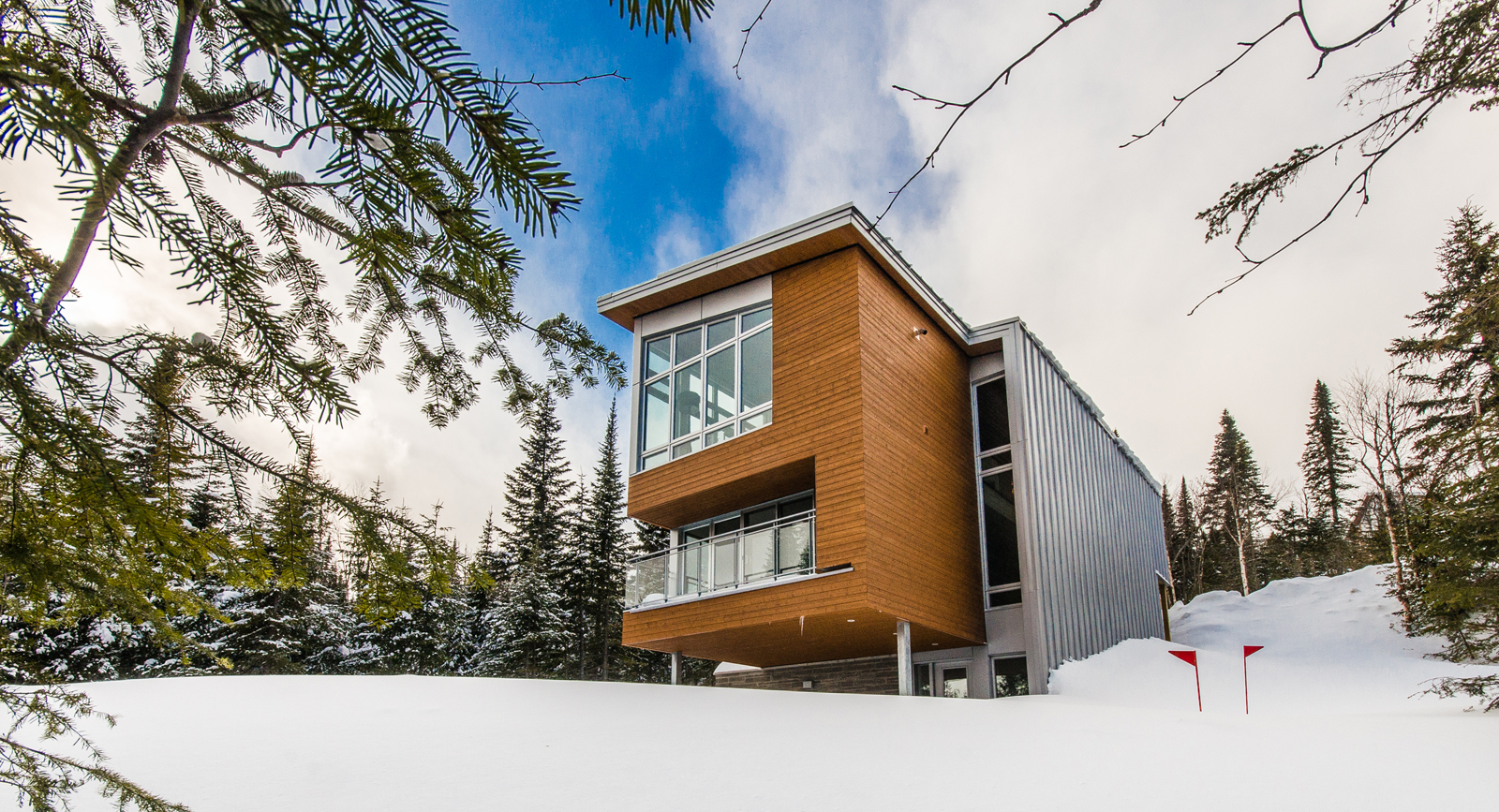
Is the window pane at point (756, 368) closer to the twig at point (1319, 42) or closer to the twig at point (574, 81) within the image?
the twig at point (1319, 42)

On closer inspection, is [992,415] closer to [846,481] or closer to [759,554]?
[846,481]

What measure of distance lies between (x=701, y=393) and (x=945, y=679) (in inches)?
262

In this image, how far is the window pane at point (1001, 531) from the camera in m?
14.0

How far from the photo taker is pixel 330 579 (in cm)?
1302

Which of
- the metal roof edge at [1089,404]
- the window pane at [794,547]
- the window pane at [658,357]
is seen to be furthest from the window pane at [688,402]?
the metal roof edge at [1089,404]

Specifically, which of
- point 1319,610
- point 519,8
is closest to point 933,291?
point 519,8

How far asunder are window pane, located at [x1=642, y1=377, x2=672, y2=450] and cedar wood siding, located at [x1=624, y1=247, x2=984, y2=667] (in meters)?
0.70

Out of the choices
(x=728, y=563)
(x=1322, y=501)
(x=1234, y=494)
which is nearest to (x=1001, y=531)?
(x=728, y=563)

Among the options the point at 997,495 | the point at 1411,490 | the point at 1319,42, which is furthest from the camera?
the point at 1411,490

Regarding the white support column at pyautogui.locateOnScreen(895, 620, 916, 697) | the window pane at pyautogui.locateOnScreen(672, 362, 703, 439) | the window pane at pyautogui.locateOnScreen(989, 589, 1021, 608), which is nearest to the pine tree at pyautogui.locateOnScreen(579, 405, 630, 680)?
the window pane at pyautogui.locateOnScreen(672, 362, 703, 439)

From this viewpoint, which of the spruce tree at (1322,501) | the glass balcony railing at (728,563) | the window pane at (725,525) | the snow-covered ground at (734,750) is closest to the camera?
the snow-covered ground at (734,750)

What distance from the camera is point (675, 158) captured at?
2.47 meters

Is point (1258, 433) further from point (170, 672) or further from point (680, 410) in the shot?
point (170, 672)

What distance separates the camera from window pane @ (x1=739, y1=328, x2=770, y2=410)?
13422 mm
